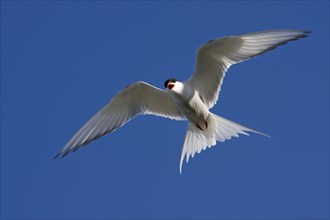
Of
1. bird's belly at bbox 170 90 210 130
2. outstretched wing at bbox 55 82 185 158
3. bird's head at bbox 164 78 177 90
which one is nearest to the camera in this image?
bird's head at bbox 164 78 177 90

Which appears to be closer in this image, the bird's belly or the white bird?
the white bird

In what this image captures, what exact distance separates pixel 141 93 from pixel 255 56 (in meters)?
1.94

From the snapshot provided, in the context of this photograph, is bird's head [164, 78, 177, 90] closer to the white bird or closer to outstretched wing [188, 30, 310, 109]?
the white bird

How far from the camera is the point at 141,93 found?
34.8 feet

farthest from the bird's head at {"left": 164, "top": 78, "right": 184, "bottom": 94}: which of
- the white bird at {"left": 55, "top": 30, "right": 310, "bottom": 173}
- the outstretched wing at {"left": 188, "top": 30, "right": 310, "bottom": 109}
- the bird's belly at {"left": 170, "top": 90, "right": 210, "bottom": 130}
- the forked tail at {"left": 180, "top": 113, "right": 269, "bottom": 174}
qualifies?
the forked tail at {"left": 180, "top": 113, "right": 269, "bottom": 174}

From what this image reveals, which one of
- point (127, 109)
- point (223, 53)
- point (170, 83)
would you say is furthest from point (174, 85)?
point (127, 109)

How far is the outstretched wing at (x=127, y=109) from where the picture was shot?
1034 centimetres

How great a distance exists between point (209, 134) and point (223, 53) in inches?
50.2

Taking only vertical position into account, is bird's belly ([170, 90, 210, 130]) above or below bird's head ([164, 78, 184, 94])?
below

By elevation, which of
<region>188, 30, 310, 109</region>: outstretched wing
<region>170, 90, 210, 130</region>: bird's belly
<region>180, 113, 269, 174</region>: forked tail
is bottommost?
<region>180, 113, 269, 174</region>: forked tail

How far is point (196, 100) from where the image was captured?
32.9 ft

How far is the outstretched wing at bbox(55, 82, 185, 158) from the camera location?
33.9ft

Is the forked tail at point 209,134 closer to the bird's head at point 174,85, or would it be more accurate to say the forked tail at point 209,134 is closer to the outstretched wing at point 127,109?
the outstretched wing at point 127,109

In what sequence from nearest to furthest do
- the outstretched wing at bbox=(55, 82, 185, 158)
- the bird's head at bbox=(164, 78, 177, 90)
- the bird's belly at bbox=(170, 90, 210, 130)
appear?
1. the bird's head at bbox=(164, 78, 177, 90)
2. the bird's belly at bbox=(170, 90, 210, 130)
3. the outstretched wing at bbox=(55, 82, 185, 158)
